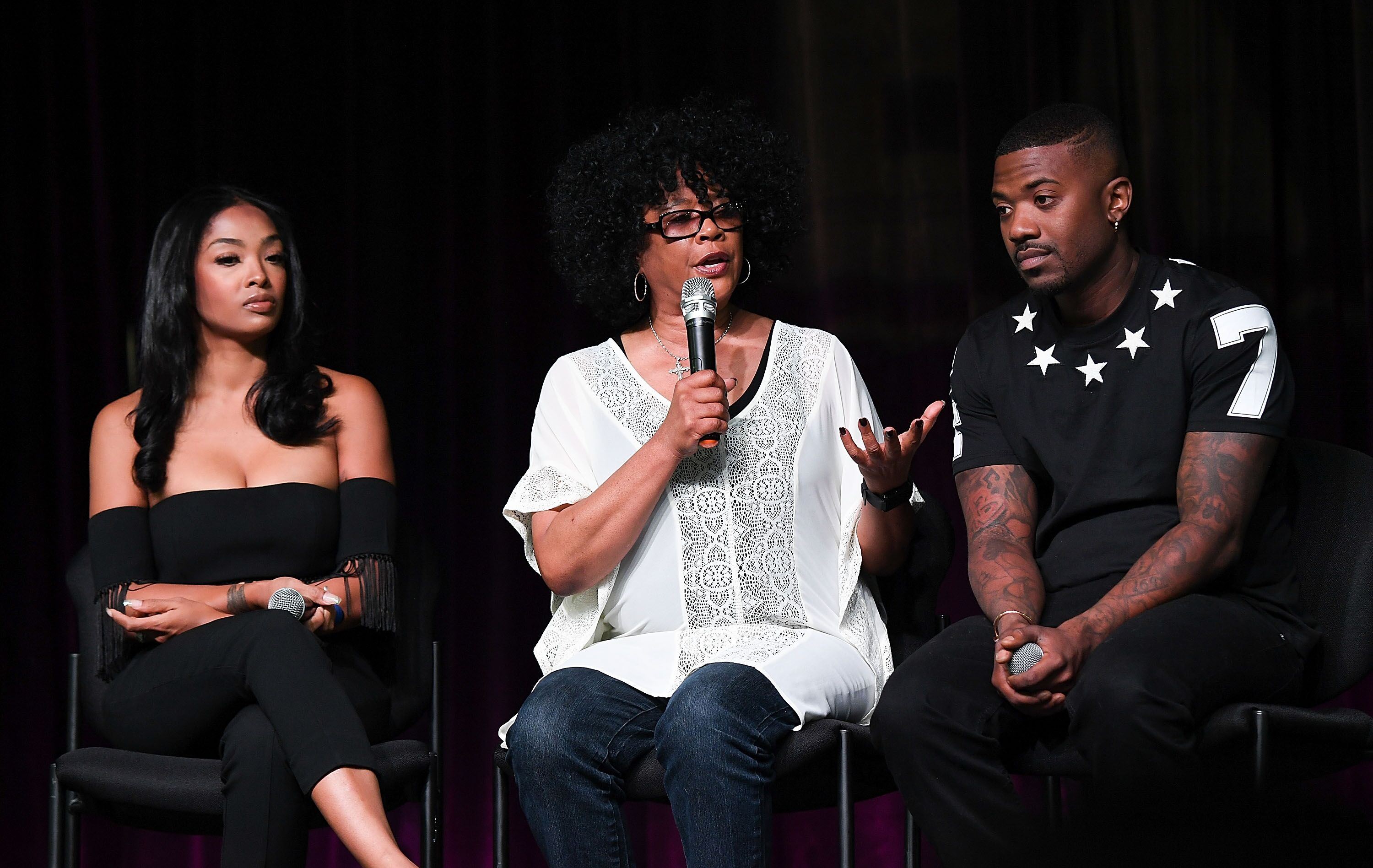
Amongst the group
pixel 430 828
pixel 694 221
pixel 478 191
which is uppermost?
pixel 478 191

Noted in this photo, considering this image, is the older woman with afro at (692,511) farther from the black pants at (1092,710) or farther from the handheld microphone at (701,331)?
the black pants at (1092,710)

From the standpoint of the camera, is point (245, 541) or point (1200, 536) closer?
point (1200, 536)

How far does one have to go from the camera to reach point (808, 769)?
2.04 m

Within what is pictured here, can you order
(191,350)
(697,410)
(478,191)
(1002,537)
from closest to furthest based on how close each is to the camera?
(697,410) < (1002,537) < (191,350) < (478,191)

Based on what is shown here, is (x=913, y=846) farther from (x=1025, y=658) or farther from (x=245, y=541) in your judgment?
(x=245, y=541)

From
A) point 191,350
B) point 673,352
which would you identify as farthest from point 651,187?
point 191,350

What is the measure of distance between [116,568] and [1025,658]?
5.26 ft

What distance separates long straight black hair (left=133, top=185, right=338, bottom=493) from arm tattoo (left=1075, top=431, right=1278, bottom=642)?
58.9 inches

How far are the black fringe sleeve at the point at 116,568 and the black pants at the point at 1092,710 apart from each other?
1359mm

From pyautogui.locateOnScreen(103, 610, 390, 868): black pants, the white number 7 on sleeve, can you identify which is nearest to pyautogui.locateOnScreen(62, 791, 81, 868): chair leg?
pyautogui.locateOnScreen(103, 610, 390, 868): black pants

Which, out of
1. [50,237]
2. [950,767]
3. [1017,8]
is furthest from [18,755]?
[1017,8]

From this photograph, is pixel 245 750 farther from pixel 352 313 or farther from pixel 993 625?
pixel 352 313

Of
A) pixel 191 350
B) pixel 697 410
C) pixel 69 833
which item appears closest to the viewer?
pixel 697 410

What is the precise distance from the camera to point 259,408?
101 inches
